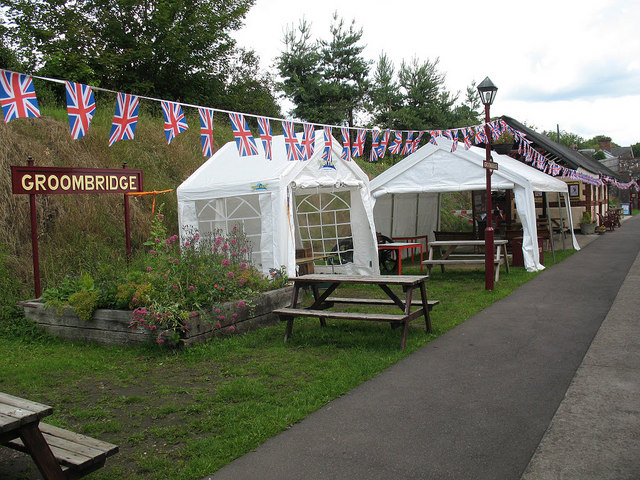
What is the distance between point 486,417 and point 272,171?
641cm

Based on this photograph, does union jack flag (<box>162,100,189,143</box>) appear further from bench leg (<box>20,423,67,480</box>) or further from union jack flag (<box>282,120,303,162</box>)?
bench leg (<box>20,423,67,480</box>)

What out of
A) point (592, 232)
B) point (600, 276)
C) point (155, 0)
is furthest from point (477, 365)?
point (592, 232)

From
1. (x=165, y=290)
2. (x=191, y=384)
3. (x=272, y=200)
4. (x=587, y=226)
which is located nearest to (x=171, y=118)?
(x=165, y=290)

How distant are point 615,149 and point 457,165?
87208mm

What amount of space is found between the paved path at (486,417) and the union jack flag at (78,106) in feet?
12.9

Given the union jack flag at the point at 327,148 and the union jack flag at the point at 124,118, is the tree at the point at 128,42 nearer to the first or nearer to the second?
the union jack flag at the point at 327,148

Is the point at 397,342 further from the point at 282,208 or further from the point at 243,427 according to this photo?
the point at 282,208

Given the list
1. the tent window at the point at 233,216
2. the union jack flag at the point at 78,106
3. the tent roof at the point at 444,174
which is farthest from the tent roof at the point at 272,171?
the union jack flag at the point at 78,106

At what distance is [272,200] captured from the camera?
9242 mm

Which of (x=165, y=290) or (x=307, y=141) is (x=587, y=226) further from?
(x=165, y=290)

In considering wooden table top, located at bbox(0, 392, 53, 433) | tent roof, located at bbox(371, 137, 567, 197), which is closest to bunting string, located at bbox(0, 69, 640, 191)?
tent roof, located at bbox(371, 137, 567, 197)

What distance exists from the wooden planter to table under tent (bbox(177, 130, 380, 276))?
5.77ft

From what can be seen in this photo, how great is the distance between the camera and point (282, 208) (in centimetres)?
914

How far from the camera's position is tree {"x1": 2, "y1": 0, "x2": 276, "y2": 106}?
19.6 meters
